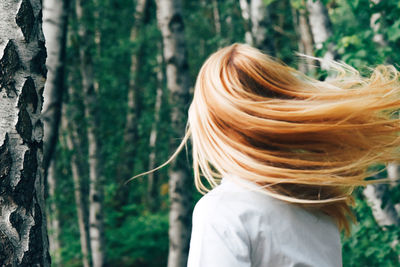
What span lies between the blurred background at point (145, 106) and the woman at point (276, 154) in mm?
882

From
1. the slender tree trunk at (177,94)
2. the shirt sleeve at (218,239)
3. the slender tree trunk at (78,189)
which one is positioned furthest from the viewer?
the slender tree trunk at (78,189)

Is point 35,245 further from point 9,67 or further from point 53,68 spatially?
point 53,68

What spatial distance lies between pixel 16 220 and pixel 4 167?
0.19m

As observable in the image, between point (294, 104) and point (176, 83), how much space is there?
11.9ft

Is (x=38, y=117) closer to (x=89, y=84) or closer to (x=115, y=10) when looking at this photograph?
(x=89, y=84)

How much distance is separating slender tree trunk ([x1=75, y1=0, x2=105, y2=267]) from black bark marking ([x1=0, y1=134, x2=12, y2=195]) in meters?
7.08

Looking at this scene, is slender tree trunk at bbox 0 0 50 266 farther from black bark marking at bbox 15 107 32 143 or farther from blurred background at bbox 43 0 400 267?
blurred background at bbox 43 0 400 267

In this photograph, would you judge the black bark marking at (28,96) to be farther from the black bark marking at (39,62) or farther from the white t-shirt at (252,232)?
the white t-shirt at (252,232)

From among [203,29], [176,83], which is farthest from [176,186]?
[203,29]

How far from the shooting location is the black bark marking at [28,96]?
59.8 inches

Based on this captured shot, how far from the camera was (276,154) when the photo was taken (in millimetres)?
1538

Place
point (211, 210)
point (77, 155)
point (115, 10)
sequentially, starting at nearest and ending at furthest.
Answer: point (211, 210) → point (77, 155) → point (115, 10)

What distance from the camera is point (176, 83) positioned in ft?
16.9

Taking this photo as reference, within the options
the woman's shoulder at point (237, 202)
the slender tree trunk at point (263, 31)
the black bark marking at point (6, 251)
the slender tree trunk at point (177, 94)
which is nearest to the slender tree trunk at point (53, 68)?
the black bark marking at point (6, 251)
